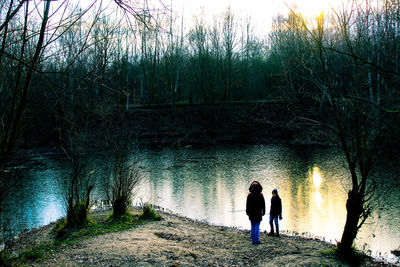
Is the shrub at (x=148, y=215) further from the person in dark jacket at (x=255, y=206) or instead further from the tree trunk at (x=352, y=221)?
the tree trunk at (x=352, y=221)

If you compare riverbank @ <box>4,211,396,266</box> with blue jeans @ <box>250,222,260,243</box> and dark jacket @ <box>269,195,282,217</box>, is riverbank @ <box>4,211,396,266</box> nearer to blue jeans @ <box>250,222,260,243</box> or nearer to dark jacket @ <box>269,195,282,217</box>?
blue jeans @ <box>250,222,260,243</box>

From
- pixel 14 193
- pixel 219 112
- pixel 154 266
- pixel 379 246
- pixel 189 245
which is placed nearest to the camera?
pixel 154 266

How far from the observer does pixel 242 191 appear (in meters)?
17.5

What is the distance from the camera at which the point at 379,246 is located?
402 inches

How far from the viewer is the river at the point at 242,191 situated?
1213 centimetres

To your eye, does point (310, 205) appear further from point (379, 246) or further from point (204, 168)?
point (204, 168)

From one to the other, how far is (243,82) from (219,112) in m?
6.93

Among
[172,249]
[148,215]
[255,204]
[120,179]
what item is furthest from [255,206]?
[120,179]

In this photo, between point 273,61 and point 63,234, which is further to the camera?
point 273,61

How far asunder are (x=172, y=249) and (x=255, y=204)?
2.70 m

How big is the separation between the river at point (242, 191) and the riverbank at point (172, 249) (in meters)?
2.14

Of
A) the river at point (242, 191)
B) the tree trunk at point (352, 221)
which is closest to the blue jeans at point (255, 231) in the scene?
the tree trunk at point (352, 221)

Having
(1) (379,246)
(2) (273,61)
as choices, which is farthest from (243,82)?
(1) (379,246)

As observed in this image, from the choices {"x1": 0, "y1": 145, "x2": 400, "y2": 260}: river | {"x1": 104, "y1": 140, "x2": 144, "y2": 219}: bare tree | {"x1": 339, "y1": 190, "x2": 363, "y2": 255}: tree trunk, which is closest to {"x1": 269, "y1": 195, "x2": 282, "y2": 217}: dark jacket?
{"x1": 0, "y1": 145, "x2": 400, "y2": 260}: river
